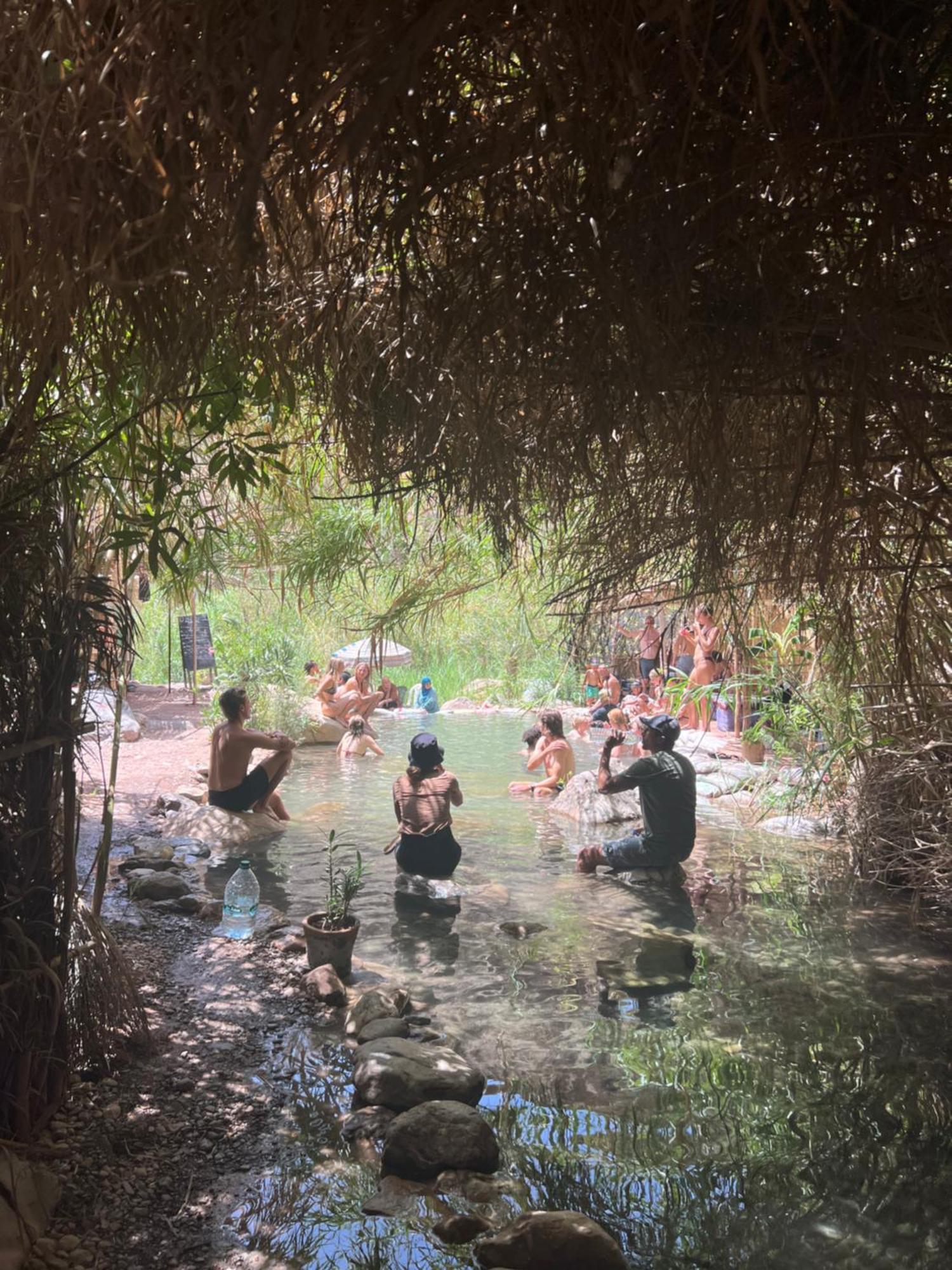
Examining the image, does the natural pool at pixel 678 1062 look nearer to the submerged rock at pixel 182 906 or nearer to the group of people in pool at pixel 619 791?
the group of people in pool at pixel 619 791

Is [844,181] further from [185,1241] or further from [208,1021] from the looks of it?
[208,1021]

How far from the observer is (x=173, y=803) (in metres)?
8.27

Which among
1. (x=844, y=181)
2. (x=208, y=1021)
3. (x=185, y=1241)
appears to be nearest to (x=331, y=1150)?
(x=185, y=1241)

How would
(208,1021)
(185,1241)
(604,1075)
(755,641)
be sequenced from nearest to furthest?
1. (185,1241)
2. (604,1075)
3. (208,1021)
4. (755,641)

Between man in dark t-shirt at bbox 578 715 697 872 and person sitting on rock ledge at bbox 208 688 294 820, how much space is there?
244 centimetres

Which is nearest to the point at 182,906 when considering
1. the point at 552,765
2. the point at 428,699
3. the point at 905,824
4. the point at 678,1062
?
the point at 678,1062

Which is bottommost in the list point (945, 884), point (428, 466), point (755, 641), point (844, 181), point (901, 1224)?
point (901, 1224)

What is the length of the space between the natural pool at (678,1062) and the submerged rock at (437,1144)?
8 centimetres

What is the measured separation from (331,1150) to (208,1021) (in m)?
1.01

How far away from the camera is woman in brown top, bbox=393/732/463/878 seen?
5.98 meters

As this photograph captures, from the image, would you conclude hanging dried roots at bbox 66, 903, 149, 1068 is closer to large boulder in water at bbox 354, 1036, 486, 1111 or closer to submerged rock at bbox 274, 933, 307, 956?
large boulder in water at bbox 354, 1036, 486, 1111

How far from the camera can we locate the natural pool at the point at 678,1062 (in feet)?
9.34

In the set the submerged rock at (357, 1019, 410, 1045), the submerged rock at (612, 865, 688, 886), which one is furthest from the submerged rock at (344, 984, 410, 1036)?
the submerged rock at (612, 865, 688, 886)

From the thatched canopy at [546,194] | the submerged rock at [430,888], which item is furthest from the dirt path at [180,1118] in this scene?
the thatched canopy at [546,194]
